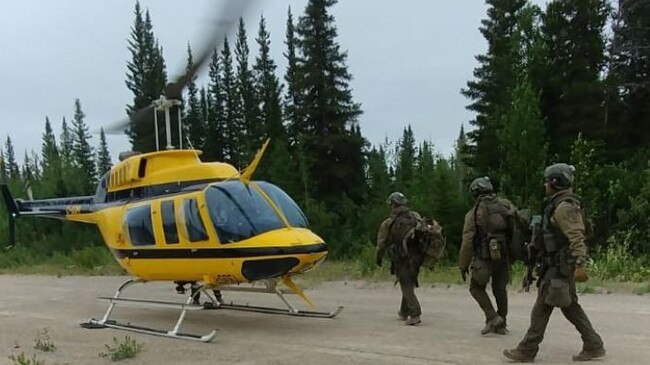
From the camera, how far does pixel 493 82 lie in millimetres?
30516

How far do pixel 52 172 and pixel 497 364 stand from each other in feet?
148

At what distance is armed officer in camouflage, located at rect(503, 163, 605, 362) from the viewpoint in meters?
6.51

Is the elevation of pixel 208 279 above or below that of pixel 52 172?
below

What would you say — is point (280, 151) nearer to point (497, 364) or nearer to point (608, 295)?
point (608, 295)

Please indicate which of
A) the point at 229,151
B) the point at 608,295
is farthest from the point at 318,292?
the point at 229,151

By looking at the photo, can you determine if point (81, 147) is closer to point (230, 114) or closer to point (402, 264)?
point (230, 114)

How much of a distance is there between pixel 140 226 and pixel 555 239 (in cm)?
649

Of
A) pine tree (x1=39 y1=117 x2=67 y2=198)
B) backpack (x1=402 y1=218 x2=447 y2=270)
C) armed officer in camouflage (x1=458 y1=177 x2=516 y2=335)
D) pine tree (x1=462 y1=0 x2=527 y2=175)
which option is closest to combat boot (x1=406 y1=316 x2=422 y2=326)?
backpack (x1=402 y1=218 x2=447 y2=270)

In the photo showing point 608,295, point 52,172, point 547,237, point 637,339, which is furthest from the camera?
point 52,172

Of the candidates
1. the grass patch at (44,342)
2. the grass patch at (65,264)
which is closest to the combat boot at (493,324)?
the grass patch at (44,342)

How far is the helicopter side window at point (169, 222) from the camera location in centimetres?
980

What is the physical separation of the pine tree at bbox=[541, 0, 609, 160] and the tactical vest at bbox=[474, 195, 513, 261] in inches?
805

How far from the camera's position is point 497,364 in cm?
682

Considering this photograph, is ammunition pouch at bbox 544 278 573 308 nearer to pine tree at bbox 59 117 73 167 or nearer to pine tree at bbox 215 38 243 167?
pine tree at bbox 215 38 243 167
